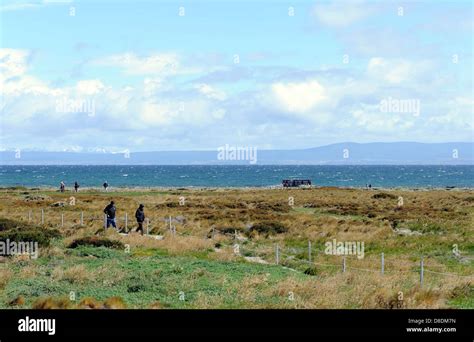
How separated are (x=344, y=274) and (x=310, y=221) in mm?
19521

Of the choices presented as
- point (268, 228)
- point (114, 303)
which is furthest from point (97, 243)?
point (114, 303)

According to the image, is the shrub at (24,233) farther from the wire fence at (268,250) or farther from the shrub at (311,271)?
the shrub at (311,271)

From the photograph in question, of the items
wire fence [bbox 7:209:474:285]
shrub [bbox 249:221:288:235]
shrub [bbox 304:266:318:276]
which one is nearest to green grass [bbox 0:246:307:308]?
shrub [bbox 304:266:318:276]

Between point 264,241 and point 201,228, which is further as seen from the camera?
point 201,228

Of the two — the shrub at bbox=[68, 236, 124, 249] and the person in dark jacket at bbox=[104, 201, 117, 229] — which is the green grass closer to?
the shrub at bbox=[68, 236, 124, 249]

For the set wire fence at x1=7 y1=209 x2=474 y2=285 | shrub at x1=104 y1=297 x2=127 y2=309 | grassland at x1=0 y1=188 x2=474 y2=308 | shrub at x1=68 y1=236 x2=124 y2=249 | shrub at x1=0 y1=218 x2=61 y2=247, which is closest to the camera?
shrub at x1=104 y1=297 x2=127 y2=309

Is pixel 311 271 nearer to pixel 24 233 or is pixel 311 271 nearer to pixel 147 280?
pixel 147 280

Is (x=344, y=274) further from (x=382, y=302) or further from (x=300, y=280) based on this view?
(x=382, y=302)

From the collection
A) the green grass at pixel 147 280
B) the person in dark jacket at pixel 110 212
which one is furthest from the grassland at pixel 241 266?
the person in dark jacket at pixel 110 212

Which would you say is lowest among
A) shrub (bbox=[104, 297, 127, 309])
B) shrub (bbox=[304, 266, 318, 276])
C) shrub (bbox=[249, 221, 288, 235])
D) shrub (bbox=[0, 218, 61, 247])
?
shrub (bbox=[304, 266, 318, 276])

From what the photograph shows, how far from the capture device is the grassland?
1636 centimetres

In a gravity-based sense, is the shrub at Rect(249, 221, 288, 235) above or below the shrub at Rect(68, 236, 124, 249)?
below
